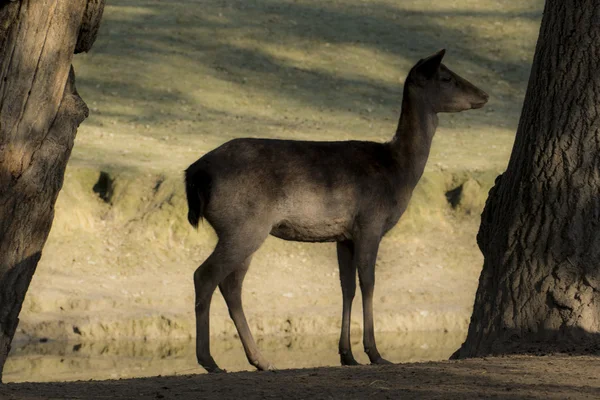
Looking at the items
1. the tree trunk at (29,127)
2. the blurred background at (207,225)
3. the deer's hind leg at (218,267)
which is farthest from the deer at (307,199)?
the blurred background at (207,225)

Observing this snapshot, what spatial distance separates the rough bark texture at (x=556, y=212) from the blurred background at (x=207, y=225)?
3.33 m

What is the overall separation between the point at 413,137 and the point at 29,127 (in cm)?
352

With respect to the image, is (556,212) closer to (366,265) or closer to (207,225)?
(366,265)

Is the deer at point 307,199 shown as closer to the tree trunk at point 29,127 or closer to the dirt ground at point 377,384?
the tree trunk at point 29,127

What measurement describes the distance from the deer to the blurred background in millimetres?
1902

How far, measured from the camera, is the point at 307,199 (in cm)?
941

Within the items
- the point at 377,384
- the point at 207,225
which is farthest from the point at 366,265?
the point at 207,225

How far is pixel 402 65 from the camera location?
22688 millimetres

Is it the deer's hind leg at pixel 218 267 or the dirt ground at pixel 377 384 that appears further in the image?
the deer's hind leg at pixel 218 267

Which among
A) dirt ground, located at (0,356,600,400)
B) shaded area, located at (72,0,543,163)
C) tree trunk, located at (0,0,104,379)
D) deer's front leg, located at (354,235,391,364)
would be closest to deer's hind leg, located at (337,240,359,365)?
deer's front leg, located at (354,235,391,364)

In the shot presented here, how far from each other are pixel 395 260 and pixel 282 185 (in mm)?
5106

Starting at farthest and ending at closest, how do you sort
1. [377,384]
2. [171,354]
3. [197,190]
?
[171,354], [197,190], [377,384]

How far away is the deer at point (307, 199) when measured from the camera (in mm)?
9148

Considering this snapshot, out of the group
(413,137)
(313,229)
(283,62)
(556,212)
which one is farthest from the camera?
(283,62)
